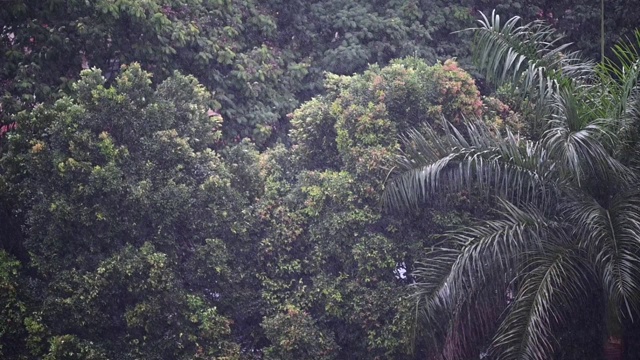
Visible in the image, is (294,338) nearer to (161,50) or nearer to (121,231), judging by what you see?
(121,231)

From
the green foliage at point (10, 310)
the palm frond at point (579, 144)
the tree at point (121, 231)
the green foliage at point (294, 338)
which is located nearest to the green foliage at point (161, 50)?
the tree at point (121, 231)

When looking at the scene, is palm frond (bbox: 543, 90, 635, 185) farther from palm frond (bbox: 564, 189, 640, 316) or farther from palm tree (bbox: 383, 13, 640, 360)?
palm frond (bbox: 564, 189, 640, 316)

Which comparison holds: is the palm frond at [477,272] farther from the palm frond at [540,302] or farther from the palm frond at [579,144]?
the palm frond at [579,144]

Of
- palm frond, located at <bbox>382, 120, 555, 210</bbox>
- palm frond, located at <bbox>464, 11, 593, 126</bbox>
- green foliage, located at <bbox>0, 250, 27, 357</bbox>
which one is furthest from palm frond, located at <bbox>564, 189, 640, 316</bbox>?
green foliage, located at <bbox>0, 250, 27, 357</bbox>

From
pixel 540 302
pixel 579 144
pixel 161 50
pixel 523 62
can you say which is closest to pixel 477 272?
pixel 540 302

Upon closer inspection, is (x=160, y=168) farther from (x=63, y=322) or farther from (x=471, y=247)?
(x=471, y=247)

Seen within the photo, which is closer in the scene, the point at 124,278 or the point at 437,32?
the point at 124,278

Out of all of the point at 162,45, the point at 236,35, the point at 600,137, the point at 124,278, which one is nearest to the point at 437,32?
the point at 236,35
